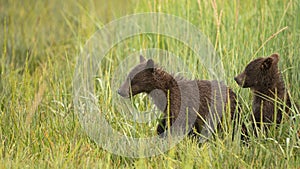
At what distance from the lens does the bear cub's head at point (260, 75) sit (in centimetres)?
551

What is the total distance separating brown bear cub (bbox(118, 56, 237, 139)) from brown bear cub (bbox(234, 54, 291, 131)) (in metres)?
0.21

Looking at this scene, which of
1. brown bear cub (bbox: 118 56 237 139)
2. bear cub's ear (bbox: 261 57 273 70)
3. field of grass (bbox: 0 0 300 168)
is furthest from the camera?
brown bear cub (bbox: 118 56 237 139)

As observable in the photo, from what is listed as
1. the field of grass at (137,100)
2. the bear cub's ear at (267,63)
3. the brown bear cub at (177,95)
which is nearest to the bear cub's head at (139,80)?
the brown bear cub at (177,95)

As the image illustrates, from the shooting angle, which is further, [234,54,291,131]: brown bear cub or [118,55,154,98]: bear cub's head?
[118,55,154,98]: bear cub's head

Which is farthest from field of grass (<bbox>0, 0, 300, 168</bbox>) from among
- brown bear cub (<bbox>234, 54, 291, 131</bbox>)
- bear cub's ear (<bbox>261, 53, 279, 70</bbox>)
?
bear cub's ear (<bbox>261, 53, 279, 70</bbox>)

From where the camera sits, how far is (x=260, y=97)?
5617mm

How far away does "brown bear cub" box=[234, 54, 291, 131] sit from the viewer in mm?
5523

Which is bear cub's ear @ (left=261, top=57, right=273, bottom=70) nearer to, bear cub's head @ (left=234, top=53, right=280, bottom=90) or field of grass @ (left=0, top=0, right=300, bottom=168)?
bear cub's head @ (left=234, top=53, right=280, bottom=90)

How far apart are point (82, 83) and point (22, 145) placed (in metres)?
1.45

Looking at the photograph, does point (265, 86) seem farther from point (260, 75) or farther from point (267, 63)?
point (267, 63)

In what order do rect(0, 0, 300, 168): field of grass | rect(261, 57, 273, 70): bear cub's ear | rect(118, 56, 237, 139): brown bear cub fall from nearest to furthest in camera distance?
rect(0, 0, 300, 168): field of grass
rect(261, 57, 273, 70): bear cub's ear
rect(118, 56, 237, 139): brown bear cub

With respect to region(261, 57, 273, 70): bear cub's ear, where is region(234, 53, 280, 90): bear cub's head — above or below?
below

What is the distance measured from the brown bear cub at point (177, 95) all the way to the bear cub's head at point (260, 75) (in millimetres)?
182

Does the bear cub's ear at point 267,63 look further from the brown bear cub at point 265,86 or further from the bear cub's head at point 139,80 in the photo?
the bear cub's head at point 139,80
